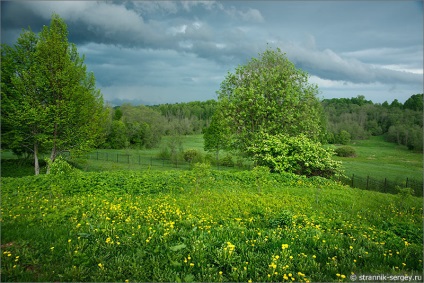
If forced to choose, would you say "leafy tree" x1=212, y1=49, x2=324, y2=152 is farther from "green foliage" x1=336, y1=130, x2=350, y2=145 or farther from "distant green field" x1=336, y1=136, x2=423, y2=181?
"green foliage" x1=336, y1=130, x2=350, y2=145

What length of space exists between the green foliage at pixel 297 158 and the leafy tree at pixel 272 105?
292 centimetres

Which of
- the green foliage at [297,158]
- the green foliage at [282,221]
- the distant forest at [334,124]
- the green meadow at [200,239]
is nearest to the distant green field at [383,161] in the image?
the distant forest at [334,124]

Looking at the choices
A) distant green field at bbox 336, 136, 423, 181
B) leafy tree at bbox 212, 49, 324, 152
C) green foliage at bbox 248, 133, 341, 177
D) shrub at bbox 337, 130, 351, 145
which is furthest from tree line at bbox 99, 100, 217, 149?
shrub at bbox 337, 130, 351, 145

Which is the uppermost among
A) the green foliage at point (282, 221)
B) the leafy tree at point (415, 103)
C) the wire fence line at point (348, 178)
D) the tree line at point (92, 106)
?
the leafy tree at point (415, 103)

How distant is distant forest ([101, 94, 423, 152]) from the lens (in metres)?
66.8

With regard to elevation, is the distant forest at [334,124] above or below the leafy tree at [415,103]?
below

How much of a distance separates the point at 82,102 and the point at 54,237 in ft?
60.6

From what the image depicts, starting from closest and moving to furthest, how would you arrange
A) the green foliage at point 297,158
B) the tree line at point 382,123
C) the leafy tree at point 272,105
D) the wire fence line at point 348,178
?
the green foliage at point 297,158 < the leafy tree at point 272,105 < the wire fence line at point 348,178 < the tree line at point 382,123

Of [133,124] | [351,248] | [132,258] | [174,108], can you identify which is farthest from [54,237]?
[174,108]

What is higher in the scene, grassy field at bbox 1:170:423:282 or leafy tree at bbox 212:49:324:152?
leafy tree at bbox 212:49:324:152

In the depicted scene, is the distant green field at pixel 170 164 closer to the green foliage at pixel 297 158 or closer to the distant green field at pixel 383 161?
the distant green field at pixel 383 161

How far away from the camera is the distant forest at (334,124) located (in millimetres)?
66812

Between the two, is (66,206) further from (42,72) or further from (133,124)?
(133,124)

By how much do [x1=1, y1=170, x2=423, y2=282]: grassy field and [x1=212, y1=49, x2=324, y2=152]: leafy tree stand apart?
11.3m
